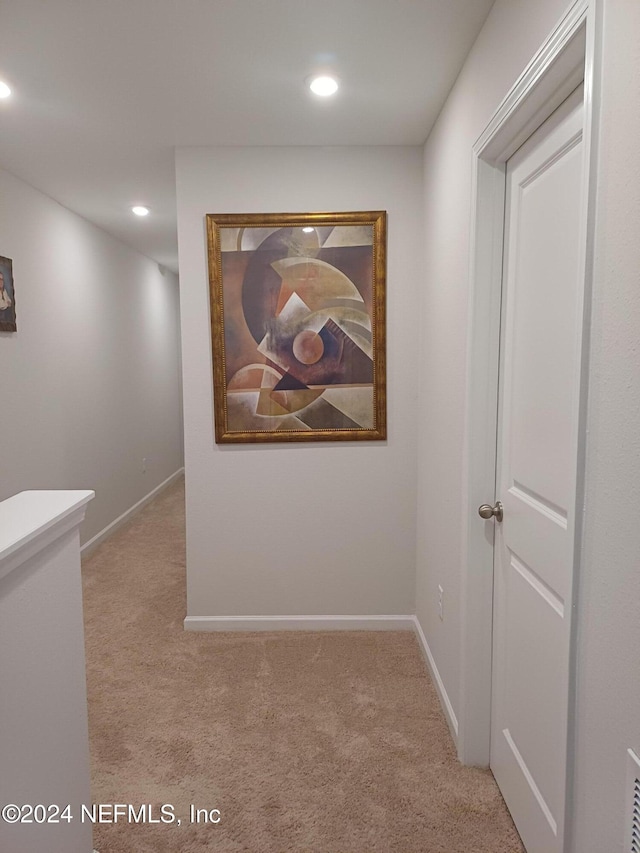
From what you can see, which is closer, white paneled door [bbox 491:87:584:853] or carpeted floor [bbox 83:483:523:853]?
white paneled door [bbox 491:87:584:853]

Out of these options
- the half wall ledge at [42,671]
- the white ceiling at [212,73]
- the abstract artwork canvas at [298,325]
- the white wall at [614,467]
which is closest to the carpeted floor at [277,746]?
the half wall ledge at [42,671]

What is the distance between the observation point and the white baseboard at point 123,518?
161 inches

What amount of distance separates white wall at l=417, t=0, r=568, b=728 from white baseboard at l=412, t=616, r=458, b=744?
0.04 meters

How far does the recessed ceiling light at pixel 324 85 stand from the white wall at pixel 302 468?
0.54 metres

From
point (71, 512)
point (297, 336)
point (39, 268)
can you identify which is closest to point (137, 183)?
point (39, 268)

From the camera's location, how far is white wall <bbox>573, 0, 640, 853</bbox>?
90 centimetres

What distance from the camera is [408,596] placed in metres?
2.91

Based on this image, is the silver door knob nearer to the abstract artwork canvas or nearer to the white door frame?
the white door frame

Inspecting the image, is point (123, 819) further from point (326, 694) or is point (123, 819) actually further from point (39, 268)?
point (39, 268)

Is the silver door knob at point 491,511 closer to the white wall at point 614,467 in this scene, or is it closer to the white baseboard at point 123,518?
the white wall at point 614,467

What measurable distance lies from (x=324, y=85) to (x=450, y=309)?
96 cm

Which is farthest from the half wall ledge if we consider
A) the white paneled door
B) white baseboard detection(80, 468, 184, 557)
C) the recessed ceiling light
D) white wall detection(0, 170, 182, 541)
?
white baseboard detection(80, 468, 184, 557)

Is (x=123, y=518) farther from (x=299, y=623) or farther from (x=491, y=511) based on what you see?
A: (x=491, y=511)

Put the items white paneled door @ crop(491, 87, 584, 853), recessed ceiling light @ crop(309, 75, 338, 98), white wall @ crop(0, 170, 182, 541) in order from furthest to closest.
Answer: white wall @ crop(0, 170, 182, 541) < recessed ceiling light @ crop(309, 75, 338, 98) < white paneled door @ crop(491, 87, 584, 853)
